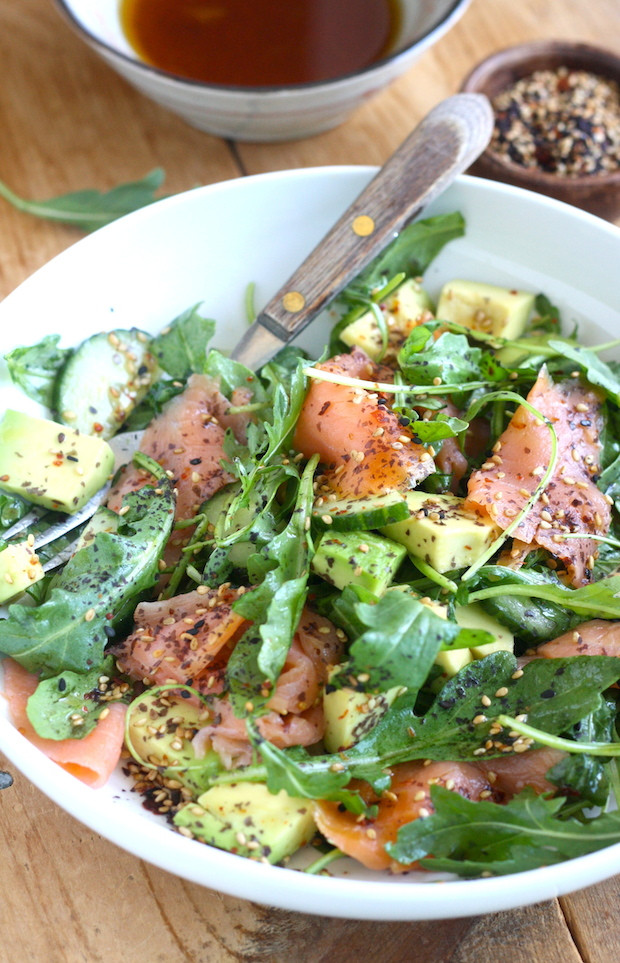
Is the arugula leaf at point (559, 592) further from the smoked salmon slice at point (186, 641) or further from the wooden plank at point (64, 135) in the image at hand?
the wooden plank at point (64, 135)

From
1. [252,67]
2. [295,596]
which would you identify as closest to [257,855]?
[295,596]

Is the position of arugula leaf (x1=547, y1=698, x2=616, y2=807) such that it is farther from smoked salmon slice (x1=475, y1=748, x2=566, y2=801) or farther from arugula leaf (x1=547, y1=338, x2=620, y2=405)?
arugula leaf (x1=547, y1=338, x2=620, y2=405)

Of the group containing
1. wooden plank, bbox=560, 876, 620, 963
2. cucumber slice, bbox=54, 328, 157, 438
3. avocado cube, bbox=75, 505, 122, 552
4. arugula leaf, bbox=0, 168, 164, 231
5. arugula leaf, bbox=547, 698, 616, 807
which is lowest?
wooden plank, bbox=560, 876, 620, 963

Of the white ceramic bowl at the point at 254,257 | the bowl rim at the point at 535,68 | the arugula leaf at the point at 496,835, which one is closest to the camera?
the arugula leaf at the point at 496,835

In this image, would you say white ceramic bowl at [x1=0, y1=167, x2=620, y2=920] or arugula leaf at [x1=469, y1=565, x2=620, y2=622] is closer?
arugula leaf at [x1=469, y1=565, x2=620, y2=622]

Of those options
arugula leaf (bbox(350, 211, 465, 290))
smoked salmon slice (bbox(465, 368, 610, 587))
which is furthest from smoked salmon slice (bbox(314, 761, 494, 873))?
arugula leaf (bbox(350, 211, 465, 290))

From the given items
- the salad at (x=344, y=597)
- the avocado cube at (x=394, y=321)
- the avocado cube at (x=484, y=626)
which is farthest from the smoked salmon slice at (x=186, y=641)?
the avocado cube at (x=394, y=321)
